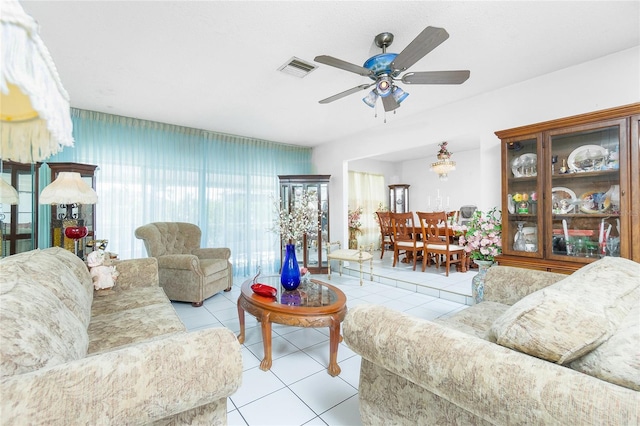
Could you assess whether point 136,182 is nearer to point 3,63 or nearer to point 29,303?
point 29,303

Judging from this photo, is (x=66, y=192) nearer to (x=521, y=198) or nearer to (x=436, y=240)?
(x=521, y=198)

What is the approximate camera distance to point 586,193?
95.3 inches

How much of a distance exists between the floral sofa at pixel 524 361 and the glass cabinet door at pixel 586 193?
4.13ft

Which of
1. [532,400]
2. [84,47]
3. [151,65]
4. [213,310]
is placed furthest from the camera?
[213,310]

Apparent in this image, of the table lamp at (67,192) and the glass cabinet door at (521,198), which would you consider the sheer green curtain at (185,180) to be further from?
the glass cabinet door at (521,198)

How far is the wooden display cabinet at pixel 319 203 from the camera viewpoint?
500cm

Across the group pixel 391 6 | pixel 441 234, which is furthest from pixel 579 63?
pixel 441 234

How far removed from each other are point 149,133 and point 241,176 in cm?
145

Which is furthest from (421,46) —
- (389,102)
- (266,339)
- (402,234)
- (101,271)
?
(402,234)

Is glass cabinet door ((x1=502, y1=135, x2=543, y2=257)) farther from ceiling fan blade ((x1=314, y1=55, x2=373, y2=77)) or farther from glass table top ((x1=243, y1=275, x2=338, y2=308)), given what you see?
glass table top ((x1=243, y1=275, x2=338, y2=308))

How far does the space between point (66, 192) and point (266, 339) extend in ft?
7.46

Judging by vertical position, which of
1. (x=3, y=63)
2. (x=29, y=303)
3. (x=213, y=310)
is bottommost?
(x=213, y=310)

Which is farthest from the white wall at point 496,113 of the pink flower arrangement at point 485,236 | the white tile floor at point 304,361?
the white tile floor at point 304,361

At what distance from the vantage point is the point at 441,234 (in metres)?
4.86
